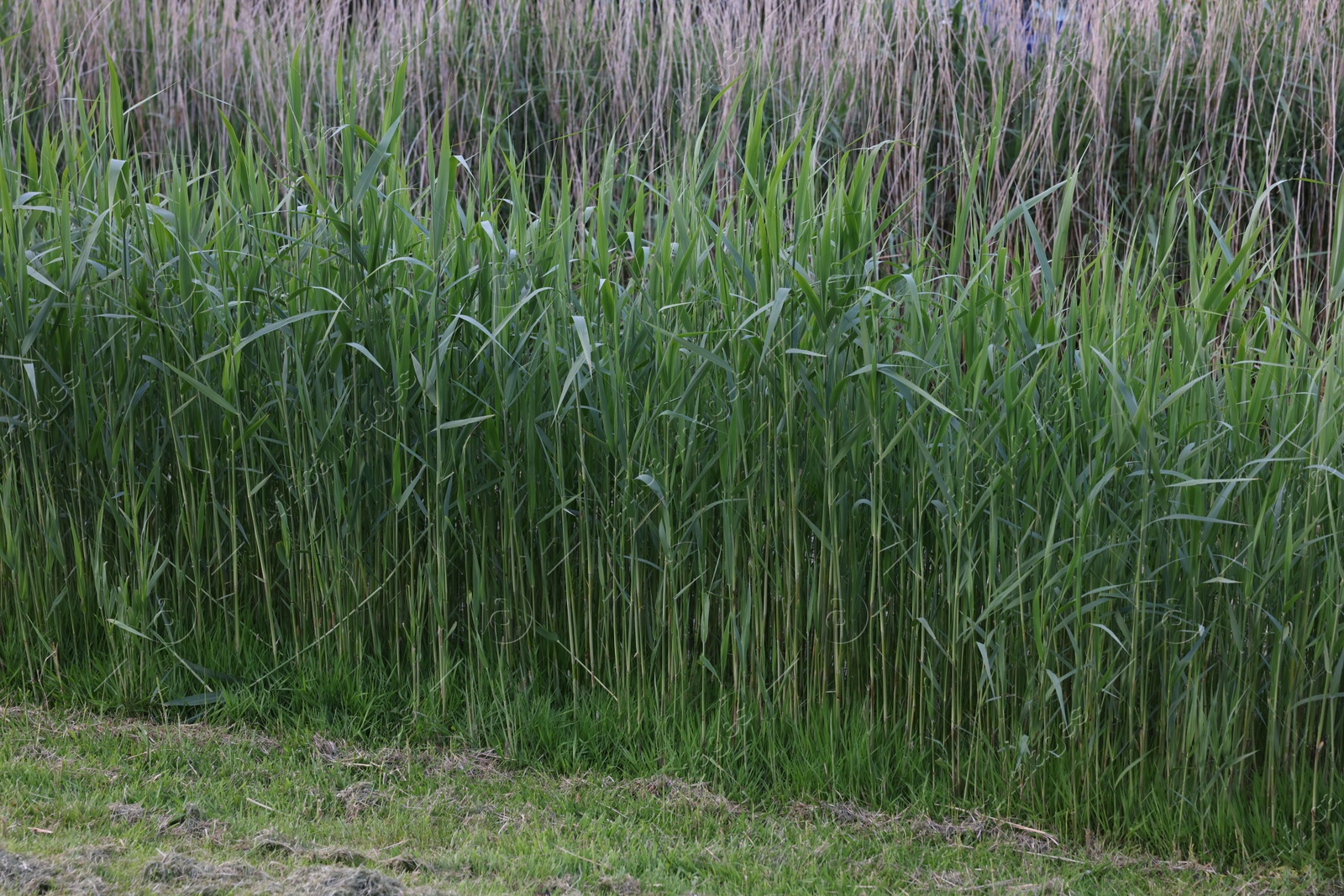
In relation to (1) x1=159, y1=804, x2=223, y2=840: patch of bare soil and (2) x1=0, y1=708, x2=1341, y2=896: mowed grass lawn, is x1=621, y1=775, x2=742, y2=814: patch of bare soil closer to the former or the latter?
(2) x1=0, y1=708, x2=1341, y2=896: mowed grass lawn

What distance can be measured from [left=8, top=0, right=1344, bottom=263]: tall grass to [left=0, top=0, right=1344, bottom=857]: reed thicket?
3.48ft

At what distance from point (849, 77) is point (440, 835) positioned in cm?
302

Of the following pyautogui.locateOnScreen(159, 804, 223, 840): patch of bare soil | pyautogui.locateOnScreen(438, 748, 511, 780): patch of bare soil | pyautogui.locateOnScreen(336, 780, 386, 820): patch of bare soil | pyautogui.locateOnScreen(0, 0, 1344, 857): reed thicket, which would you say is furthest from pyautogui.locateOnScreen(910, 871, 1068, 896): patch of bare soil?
pyautogui.locateOnScreen(159, 804, 223, 840): patch of bare soil

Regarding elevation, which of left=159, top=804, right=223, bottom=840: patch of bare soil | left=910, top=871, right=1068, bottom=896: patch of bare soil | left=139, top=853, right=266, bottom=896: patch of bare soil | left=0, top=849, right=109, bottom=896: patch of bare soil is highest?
left=0, top=849, right=109, bottom=896: patch of bare soil

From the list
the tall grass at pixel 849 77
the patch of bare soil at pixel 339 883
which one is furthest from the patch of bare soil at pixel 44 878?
the tall grass at pixel 849 77

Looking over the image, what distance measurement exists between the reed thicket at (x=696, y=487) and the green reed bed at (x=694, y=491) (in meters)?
0.01

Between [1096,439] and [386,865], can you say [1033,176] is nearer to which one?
[1096,439]

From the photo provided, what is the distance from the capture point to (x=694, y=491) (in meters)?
2.41

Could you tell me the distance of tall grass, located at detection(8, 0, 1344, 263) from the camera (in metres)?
3.69

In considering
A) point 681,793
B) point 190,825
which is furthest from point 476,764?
point 190,825

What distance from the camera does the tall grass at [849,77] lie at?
3691mm

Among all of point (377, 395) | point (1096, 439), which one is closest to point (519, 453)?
point (377, 395)

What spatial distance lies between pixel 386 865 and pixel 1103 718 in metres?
1.39

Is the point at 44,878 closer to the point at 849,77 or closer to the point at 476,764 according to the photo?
the point at 476,764
